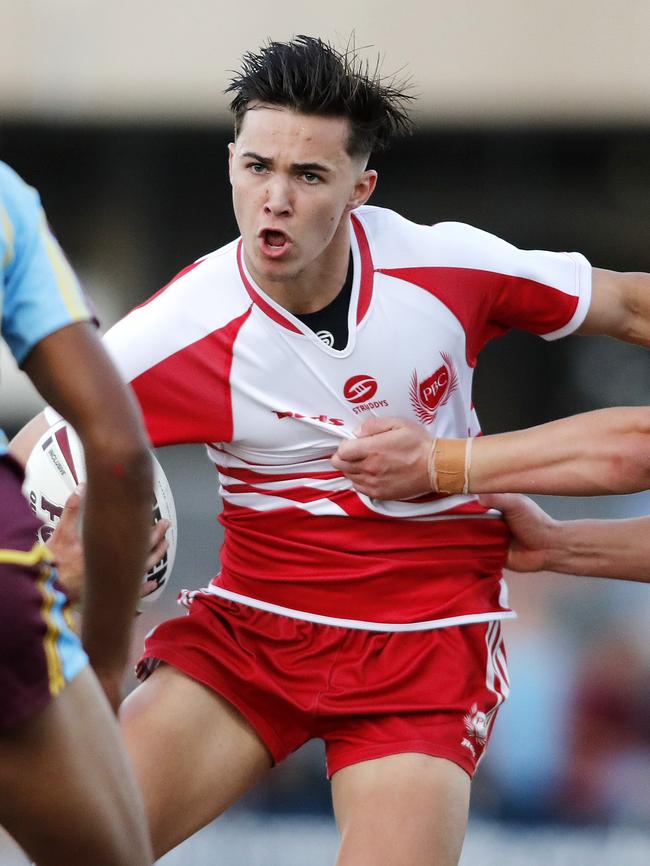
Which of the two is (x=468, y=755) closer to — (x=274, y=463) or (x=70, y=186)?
(x=274, y=463)

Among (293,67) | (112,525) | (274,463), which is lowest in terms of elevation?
(274,463)

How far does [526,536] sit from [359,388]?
0.65 metres

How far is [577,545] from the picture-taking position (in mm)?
3777

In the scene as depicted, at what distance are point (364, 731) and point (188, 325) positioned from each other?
3.48ft

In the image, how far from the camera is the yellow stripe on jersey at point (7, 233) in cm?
191

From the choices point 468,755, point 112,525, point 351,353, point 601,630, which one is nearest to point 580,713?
point 601,630

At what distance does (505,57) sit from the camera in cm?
1074

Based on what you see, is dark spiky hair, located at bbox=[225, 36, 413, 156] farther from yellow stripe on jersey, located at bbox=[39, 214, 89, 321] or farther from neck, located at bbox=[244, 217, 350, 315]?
yellow stripe on jersey, located at bbox=[39, 214, 89, 321]

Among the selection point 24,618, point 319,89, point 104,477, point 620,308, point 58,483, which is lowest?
point 58,483

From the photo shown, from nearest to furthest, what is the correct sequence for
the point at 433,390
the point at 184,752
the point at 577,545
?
the point at 184,752 < the point at 433,390 < the point at 577,545

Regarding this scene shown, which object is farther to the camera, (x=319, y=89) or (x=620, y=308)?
(x=620, y=308)

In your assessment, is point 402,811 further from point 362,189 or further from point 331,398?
point 362,189

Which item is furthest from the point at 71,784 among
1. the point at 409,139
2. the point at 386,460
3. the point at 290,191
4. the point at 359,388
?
the point at 409,139

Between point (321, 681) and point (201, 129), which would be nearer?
point (321, 681)
